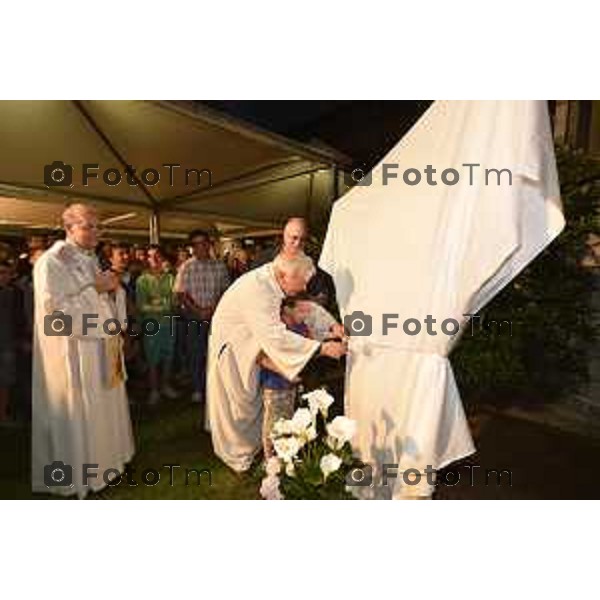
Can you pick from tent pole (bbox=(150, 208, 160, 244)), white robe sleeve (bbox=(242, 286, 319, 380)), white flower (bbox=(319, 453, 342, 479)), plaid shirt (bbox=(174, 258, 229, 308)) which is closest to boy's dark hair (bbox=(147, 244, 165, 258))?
tent pole (bbox=(150, 208, 160, 244))

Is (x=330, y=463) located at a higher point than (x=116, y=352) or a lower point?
lower

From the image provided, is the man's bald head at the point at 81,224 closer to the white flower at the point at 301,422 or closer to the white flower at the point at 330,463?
the white flower at the point at 301,422

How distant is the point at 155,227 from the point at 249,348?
2.34 metres

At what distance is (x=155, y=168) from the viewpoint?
485 cm

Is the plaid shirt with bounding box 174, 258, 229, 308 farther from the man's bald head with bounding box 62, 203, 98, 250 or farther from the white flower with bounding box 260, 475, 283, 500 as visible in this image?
the white flower with bounding box 260, 475, 283, 500

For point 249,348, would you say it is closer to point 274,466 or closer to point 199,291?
point 274,466

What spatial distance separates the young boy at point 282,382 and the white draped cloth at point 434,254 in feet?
0.92

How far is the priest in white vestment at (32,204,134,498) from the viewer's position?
10.1 ft

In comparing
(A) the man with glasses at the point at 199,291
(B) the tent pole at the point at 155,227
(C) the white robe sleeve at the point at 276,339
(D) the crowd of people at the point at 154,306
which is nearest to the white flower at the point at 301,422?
(C) the white robe sleeve at the point at 276,339

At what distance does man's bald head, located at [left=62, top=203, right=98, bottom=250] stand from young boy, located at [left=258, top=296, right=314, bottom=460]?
1149 mm

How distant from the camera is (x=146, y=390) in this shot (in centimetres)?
550

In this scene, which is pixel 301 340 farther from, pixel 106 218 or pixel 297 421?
pixel 106 218

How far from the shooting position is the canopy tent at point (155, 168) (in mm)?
4102

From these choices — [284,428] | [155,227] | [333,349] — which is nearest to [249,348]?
[333,349]
